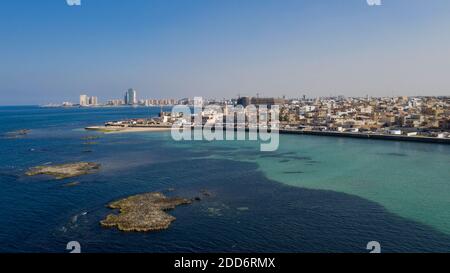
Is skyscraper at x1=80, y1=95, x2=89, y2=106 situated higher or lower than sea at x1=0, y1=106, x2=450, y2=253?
higher

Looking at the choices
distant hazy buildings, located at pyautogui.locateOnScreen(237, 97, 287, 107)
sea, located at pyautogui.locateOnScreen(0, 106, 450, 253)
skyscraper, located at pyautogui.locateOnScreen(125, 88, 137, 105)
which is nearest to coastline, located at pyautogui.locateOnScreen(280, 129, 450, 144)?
sea, located at pyautogui.locateOnScreen(0, 106, 450, 253)

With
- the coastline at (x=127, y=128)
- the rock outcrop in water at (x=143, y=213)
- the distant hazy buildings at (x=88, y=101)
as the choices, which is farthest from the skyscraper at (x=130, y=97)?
the rock outcrop in water at (x=143, y=213)

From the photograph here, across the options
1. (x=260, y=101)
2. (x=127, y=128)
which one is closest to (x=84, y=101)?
(x=260, y=101)

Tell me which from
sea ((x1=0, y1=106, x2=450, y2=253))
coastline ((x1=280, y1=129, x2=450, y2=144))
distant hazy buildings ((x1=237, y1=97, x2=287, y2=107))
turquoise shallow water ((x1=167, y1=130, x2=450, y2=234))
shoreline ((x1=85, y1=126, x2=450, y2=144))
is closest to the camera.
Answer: sea ((x1=0, y1=106, x2=450, y2=253))

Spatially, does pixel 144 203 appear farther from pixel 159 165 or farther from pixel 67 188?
pixel 159 165

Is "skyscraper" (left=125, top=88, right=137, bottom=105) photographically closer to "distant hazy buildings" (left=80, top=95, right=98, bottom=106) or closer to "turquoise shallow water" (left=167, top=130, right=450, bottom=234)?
"distant hazy buildings" (left=80, top=95, right=98, bottom=106)
